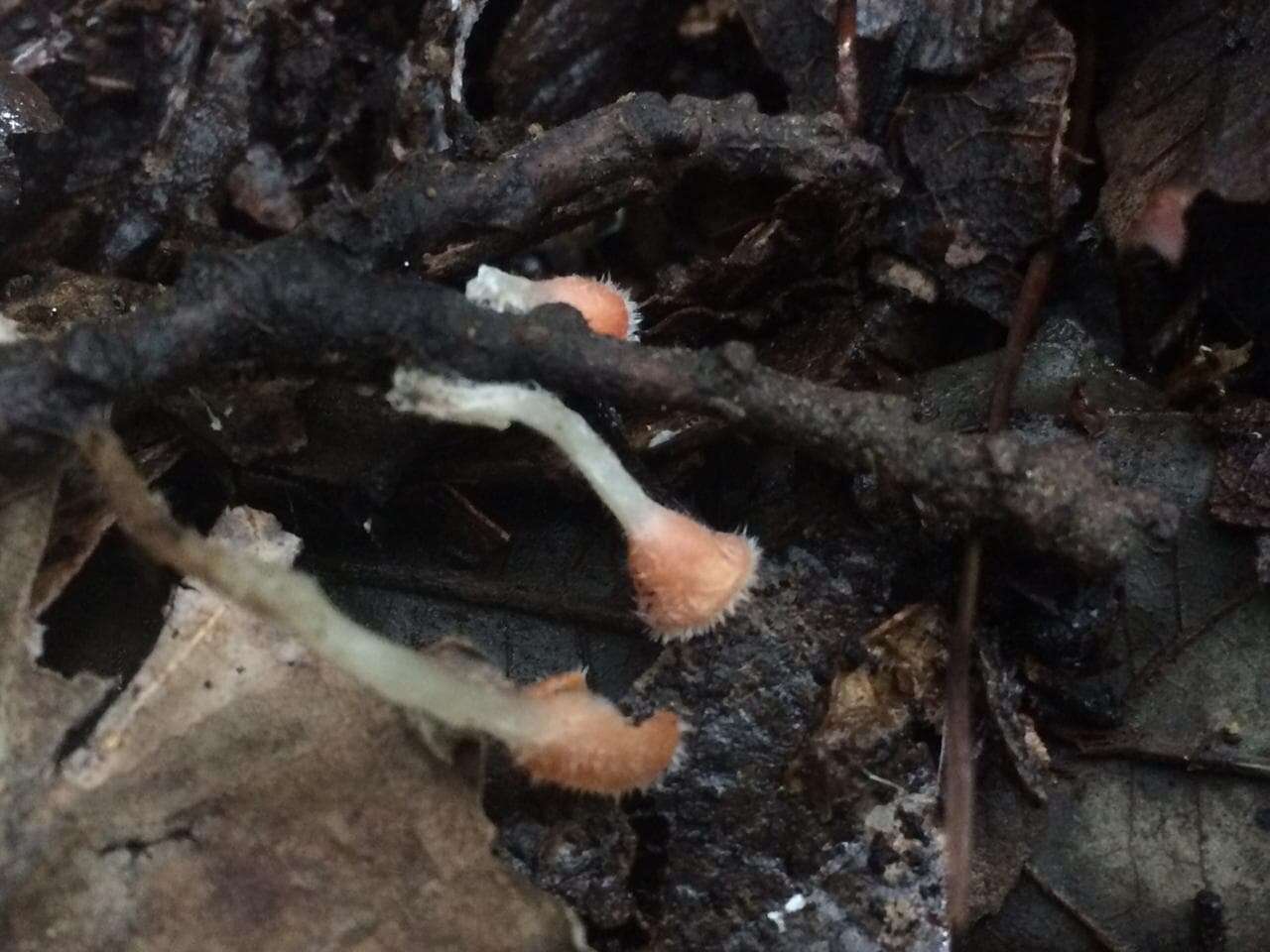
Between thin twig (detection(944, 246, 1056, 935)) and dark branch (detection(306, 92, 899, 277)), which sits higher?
dark branch (detection(306, 92, 899, 277))

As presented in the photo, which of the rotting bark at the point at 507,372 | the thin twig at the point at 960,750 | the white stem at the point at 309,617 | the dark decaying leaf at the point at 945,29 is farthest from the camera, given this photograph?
the dark decaying leaf at the point at 945,29

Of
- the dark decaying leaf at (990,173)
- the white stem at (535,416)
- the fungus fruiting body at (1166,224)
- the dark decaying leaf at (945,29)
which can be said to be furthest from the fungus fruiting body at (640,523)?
the dark decaying leaf at (945,29)

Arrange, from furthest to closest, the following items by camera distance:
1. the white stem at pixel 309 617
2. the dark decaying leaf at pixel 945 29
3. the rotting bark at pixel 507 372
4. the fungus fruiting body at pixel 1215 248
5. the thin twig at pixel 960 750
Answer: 1. the dark decaying leaf at pixel 945 29
2. the fungus fruiting body at pixel 1215 248
3. the thin twig at pixel 960 750
4. the rotting bark at pixel 507 372
5. the white stem at pixel 309 617

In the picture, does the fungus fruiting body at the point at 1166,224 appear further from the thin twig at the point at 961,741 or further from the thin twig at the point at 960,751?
the thin twig at the point at 961,741

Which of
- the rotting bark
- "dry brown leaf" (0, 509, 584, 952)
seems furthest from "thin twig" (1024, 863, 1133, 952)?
"dry brown leaf" (0, 509, 584, 952)

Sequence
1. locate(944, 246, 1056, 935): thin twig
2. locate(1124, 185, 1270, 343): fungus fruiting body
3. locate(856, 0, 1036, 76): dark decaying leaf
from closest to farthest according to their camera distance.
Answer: locate(944, 246, 1056, 935): thin twig
locate(1124, 185, 1270, 343): fungus fruiting body
locate(856, 0, 1036, 76): dark decaying leaf

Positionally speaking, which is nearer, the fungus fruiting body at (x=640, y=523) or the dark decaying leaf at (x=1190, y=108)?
the fungus fruiting body at (x=640, y=523)

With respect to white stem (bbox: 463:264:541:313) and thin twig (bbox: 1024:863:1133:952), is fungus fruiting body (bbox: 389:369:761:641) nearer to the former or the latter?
white stem (bbox: 463:264:541:313)
